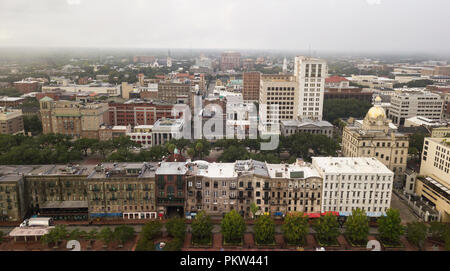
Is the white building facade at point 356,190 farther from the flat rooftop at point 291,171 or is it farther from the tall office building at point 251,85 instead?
the tall office building at point 251,85

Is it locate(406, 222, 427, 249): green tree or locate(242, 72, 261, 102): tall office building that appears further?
locate(242, 72, 261, 102): tall office building

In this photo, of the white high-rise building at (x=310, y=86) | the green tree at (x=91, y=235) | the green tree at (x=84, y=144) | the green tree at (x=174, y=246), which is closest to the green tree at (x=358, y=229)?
the green tree at (x=174, y=246)

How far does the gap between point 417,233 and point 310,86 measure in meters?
34.2

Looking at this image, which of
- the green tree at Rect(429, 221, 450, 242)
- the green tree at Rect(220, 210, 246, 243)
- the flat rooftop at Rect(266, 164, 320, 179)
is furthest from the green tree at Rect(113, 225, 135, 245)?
the green tree at Rect(429, 221, 450, 242)

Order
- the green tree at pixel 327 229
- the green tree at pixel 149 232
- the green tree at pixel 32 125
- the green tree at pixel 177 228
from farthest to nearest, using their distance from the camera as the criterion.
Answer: the green tree at pixel 32 125 < the green tree at pixel 327 229 < the green tree at pixel 177 228 < the green tree at pixel 149 232

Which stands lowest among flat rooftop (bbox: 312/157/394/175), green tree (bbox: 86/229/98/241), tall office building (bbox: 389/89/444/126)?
green tree (bbox: 86/229/98/241)

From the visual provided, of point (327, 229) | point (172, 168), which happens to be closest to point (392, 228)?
point (327, 229)

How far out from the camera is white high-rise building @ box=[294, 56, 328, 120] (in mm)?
54281

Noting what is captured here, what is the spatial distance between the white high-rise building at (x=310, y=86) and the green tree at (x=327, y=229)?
1241 inches

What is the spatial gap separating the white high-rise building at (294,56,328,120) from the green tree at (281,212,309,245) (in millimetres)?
32115

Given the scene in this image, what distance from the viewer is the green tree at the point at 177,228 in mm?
24469

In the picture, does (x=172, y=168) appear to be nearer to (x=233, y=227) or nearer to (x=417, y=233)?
(x=233, y=227)

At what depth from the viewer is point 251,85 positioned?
273ft

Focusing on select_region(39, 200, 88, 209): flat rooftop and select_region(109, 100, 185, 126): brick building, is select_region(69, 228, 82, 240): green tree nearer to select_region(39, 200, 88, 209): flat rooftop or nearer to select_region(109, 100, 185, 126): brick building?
select_region(39, 200, 88, 209): flat rooftop
